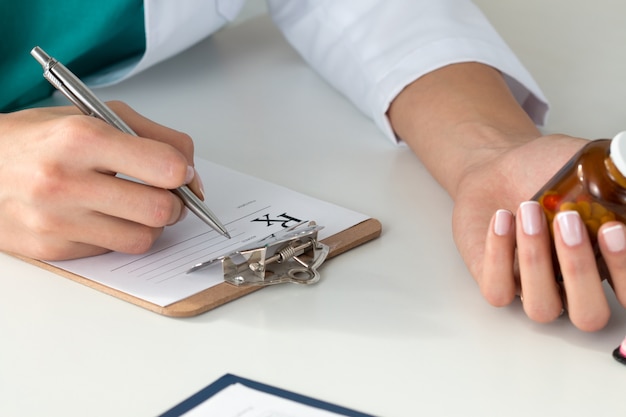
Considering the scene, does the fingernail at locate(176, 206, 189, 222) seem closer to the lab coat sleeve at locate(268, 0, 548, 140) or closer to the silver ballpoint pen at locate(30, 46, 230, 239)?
the silver ballpoint pen at locate(30, 46, 230, 239)

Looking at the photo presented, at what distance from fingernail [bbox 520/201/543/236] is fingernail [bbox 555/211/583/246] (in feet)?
0.05

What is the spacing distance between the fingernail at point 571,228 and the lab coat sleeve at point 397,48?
363 mm

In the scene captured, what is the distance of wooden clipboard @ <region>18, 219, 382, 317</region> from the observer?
25.7 inches

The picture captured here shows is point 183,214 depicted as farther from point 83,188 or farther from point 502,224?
point 502,224

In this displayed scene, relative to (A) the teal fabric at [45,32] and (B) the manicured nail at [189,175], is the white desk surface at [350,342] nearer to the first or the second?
(B) the manicured nail at [189,175]

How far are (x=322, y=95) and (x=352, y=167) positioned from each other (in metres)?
0.20

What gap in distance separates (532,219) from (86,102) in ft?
1.10

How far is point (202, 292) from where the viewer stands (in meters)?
0.67

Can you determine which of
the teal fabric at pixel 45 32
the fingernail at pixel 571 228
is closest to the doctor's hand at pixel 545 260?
the fingernail at pixel 571 228

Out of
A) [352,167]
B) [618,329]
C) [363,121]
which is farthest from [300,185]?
[618,329]

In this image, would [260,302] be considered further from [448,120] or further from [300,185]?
[448,120]

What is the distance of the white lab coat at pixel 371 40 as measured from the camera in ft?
3.20

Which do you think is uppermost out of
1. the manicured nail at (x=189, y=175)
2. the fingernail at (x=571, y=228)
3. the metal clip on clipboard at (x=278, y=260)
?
the manicured nail at (x=189, y=175)

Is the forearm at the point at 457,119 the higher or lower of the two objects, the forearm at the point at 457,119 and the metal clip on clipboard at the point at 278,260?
the lower
